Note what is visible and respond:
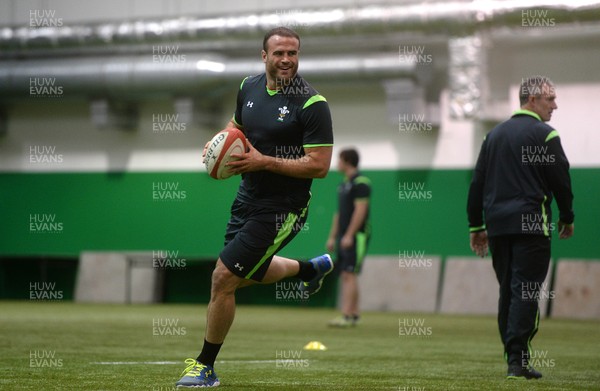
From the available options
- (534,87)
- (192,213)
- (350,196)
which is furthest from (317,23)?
(534,87)

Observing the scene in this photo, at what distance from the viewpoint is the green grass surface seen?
21.0 ft

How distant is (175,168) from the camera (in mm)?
18891

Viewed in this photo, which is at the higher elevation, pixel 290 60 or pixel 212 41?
pixel 212 41

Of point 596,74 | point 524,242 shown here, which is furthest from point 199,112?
point 524,242

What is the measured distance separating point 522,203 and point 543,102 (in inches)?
29.3

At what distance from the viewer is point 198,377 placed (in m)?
5.84

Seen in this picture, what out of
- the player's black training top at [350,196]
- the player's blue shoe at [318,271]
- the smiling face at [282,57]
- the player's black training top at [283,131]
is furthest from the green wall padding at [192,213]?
the smiling face at [282,57]

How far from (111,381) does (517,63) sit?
11.8 meters

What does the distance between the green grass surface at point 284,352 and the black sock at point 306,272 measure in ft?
2.13

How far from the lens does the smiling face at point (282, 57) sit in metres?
5.93

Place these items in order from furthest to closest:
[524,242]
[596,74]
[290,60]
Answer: [596,74]
[524,242]
[290,60]

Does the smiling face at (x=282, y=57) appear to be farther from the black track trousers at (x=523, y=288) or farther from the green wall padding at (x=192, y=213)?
the green wall padding at (x=192, y=213)

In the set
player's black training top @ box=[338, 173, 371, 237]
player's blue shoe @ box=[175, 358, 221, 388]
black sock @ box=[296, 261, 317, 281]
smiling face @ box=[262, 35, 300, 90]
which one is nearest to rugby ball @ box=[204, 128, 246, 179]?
smiling face @ box=[262, 35, 300, 90]

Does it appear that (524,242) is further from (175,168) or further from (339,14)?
(175,168)
